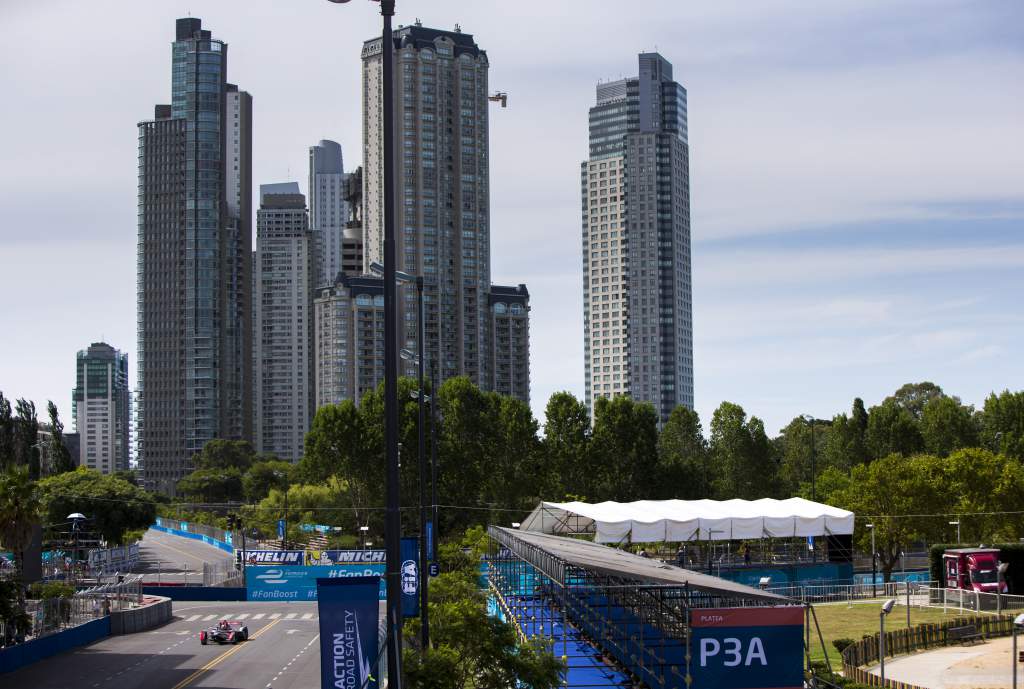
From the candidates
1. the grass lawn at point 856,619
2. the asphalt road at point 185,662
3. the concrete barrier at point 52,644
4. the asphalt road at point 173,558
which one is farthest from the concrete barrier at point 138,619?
the grass lawn at point 856,619

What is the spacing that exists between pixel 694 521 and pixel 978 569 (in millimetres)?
16505

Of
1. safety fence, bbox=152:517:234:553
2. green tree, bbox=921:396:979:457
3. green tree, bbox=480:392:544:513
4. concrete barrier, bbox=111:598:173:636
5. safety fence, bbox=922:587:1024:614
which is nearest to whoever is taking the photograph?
concrete barrier, bbox=111:598:173:636

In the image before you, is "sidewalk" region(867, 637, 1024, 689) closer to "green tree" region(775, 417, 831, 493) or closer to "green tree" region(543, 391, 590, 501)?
"green tree" region(543, 391, 590, 501)

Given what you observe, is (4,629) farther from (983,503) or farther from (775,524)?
(983,503)

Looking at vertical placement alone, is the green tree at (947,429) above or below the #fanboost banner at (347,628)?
above

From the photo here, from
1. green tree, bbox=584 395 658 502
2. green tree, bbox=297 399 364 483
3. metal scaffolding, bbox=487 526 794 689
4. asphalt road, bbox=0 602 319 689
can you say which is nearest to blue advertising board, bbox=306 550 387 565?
asphalt road, bbox=0 602 319 689

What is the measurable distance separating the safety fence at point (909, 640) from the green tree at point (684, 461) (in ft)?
180

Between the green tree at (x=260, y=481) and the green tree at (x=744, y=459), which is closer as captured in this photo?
the green tree at (x=744, y=459)

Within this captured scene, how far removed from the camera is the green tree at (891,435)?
124 metres

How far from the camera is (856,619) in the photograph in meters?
62.2

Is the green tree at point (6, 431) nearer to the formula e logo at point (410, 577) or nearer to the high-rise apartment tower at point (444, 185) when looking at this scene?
the high-rise apartment tower at point (444, 185)

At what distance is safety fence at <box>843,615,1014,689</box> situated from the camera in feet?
134

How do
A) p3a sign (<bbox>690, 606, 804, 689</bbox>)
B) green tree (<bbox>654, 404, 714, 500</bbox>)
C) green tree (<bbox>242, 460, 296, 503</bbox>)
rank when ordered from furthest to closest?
1. green tree (<bbox>242, 460, 296, 503</bbox>)
2. green tree (<bbox>654, 404, 714, 500</bbox>)
3. p3a sign (<bbox>690, 606, 804, 689</bbox>)

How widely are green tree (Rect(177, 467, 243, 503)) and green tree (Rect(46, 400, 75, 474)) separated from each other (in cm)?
4192
